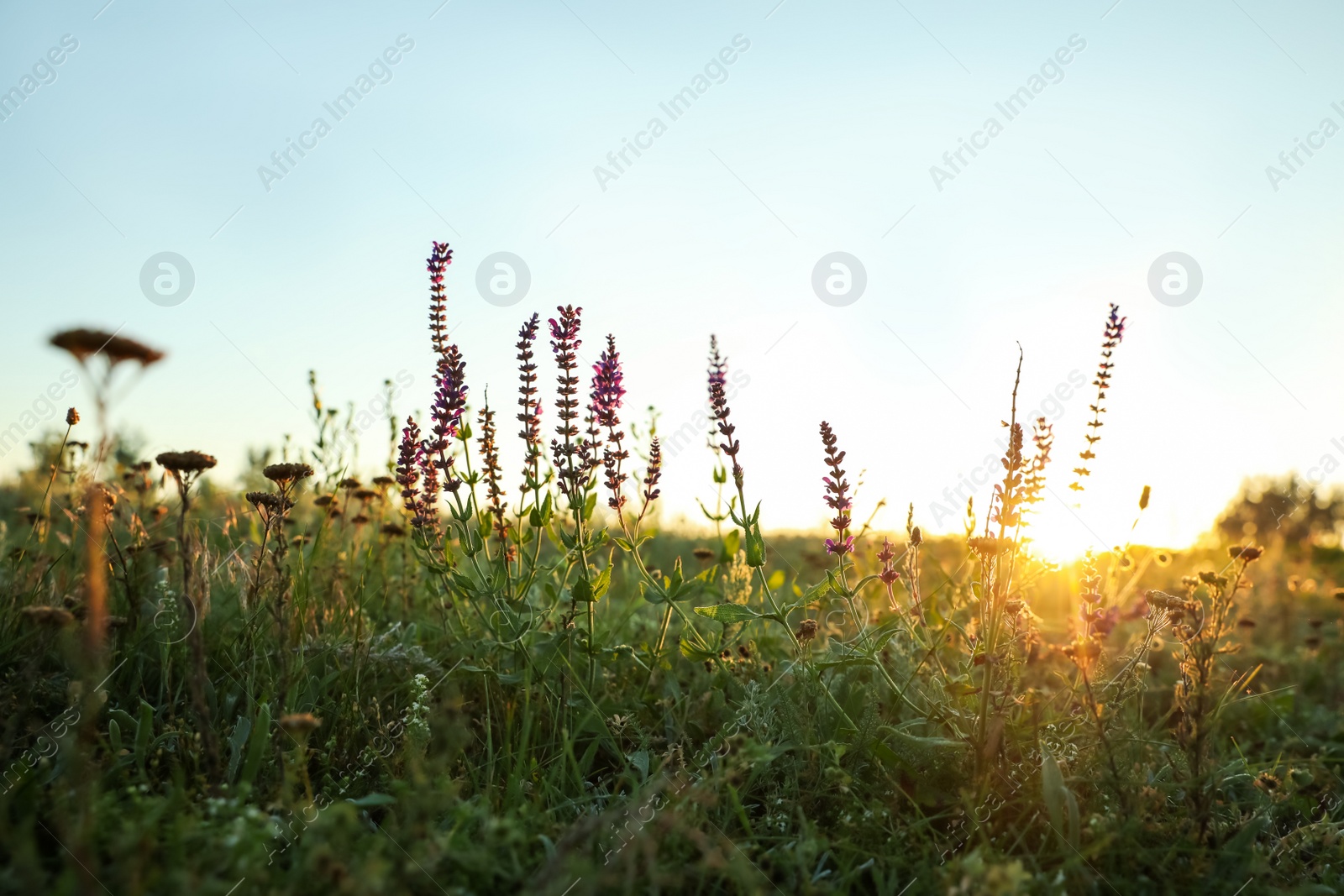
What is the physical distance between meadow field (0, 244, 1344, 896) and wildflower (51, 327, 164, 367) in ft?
0.04

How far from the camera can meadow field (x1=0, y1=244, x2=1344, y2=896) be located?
2.20 m

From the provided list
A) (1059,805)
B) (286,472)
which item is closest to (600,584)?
(286,472)

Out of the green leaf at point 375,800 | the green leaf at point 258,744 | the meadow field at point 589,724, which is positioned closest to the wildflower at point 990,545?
the meadow field at point 589,724

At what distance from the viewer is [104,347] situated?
2398 mm

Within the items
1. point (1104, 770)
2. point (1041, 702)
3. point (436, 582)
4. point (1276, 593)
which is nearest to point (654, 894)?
point (1104, 770)

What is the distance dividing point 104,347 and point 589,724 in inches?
91.7

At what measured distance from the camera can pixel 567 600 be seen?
425 centimetres

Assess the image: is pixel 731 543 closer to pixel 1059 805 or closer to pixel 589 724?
pixel 589 724

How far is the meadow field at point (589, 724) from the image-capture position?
2.20 meters

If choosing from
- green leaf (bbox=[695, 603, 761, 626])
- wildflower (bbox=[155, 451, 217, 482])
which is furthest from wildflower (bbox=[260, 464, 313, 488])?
green leaf (bbox=[695, 603, 761, 626])

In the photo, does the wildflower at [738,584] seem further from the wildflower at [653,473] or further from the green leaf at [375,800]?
the green leaf at [375,800]

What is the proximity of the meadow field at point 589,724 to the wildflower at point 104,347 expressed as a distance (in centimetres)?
1

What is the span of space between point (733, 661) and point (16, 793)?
2781 millimetres

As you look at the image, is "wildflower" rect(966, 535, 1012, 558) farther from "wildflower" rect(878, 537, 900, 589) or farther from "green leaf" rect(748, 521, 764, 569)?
"green leaf" rect(748, 521, 764, 569)
